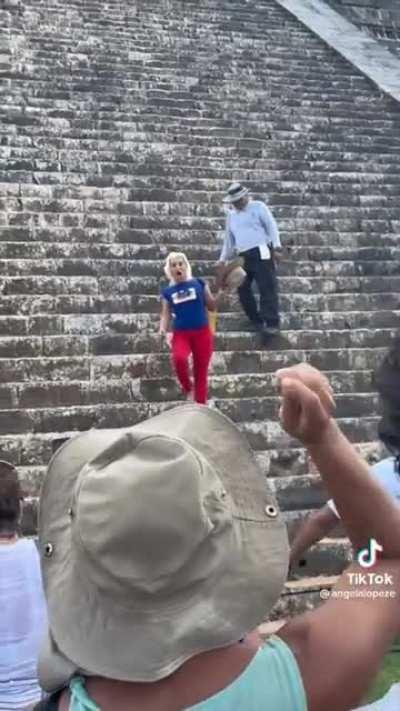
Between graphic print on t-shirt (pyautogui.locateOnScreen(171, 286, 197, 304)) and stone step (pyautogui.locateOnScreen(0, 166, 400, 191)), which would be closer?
graphic print on t-shirt (pyautogui.locateOnScreen(171, 286, 197, 304))

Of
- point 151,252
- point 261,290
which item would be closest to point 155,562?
point 261,290

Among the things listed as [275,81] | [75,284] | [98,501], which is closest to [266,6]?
[275,81]

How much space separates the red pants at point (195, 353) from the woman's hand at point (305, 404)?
4676mm

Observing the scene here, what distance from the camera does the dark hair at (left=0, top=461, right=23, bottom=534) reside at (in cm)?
271

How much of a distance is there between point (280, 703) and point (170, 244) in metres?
7.39

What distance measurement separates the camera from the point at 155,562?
1182 millimetres

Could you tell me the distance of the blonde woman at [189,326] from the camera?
238 inches

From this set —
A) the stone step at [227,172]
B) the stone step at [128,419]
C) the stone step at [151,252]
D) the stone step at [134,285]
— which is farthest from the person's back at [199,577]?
the stone step at [227,172]

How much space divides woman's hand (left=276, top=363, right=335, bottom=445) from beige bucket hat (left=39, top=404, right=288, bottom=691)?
0.12 metres

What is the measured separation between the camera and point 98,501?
122cm

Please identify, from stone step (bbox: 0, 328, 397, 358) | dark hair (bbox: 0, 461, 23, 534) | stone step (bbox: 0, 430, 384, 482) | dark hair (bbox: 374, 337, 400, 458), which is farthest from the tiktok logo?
stone step (bbox: 0, 328, 397, 358)

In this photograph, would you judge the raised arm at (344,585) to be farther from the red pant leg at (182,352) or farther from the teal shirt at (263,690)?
the red pant leg at (182,352)

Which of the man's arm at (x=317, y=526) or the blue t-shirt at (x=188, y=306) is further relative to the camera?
the blue t-shirt at (x=188, y=306)

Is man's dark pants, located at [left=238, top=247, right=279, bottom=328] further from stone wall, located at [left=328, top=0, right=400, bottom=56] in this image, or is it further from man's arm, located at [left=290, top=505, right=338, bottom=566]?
stone wall, located at [left=328, top=0, right=400, bottom=56]
